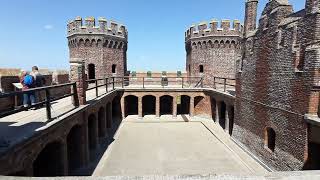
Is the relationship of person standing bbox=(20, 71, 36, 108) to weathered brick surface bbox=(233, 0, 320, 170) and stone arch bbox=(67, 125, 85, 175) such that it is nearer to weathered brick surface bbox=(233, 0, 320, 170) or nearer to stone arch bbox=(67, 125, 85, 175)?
stone arch bbox=(67, 125, 85, 175)

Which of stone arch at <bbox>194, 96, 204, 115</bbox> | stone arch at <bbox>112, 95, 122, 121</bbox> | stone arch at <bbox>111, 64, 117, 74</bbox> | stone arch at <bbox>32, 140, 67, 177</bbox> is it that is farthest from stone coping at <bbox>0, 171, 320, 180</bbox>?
stone arch at <bbox>111, 64, 117, 74</bbox>

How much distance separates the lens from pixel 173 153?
11.3 m

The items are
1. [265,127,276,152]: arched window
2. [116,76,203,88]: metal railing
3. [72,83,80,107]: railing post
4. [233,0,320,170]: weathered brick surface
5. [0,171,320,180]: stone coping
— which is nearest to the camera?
[0,171,320,180]: stone coping

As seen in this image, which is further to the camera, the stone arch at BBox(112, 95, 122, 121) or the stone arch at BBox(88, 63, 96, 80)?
the stone arch at BBox(88, 63, 96, 80)

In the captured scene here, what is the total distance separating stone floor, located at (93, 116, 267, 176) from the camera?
9.33 metres

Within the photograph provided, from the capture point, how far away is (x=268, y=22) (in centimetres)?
973

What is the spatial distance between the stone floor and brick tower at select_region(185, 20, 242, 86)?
6.43 m

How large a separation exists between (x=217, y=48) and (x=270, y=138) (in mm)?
12694

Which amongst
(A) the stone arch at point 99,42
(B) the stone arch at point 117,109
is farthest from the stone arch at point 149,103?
(A) the stone arch at point 99,42

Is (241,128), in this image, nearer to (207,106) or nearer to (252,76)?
(252,76)

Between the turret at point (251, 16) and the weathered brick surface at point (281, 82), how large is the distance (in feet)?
4.51

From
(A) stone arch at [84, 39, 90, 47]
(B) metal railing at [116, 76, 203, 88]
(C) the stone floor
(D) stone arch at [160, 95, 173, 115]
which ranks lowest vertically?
(C) the stone floor

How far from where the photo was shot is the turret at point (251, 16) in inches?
502

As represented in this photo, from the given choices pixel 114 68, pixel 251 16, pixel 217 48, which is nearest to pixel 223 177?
pixel 251 16
